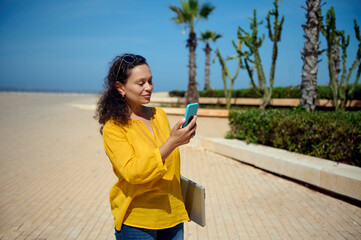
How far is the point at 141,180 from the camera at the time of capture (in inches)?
59.6

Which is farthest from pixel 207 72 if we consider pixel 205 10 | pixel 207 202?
pixel 207 202

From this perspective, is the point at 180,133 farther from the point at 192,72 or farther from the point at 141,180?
the point at 192,72

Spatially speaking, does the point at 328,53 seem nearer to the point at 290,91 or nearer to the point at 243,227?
the point at 290,91

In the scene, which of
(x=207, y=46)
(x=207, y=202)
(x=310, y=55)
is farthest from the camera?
(x=207, y=46)

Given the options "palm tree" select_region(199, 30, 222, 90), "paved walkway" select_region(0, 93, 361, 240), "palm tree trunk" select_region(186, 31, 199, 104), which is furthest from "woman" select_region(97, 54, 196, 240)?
"palm tree" select_region(199, 30, 222, 90)

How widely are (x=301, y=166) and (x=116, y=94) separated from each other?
14.1 feet

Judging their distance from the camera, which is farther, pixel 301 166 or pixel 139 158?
pixel 301 166

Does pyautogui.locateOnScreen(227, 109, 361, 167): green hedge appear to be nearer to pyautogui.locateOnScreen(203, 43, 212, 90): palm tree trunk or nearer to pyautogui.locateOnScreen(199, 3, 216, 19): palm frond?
pyautogui.locateOnScreen(199, 3, 216, 19): palm frond

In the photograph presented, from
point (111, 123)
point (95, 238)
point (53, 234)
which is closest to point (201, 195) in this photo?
point (111, 123)

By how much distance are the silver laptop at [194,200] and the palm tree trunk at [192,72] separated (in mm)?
15838

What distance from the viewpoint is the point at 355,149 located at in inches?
203

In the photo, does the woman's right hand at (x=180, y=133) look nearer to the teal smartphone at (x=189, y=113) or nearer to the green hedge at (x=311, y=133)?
the teal smartphone at (x=189, y=113)

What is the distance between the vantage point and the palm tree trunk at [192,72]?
17734 mm

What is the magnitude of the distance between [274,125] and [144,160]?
565 cm
